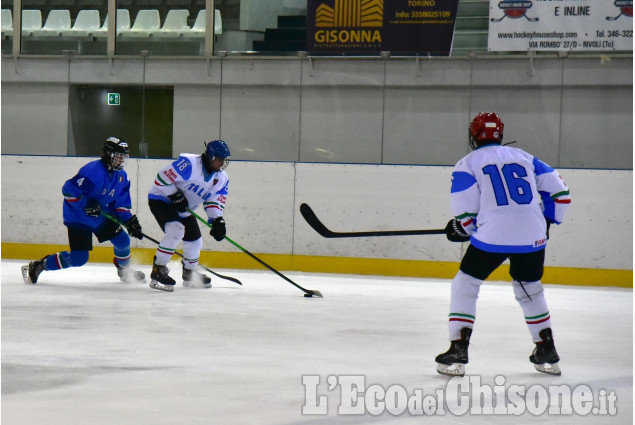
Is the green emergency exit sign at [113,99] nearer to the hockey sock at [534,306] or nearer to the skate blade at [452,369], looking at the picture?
the hockey sock at [534,306]

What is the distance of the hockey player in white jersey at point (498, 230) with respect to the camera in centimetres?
372

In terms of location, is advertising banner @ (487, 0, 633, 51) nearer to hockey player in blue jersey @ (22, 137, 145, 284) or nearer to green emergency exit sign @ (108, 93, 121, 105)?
green emergency exit sign @ (108, 93, 121, 105)

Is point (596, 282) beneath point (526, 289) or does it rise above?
beneath

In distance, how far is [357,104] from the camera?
1091cm

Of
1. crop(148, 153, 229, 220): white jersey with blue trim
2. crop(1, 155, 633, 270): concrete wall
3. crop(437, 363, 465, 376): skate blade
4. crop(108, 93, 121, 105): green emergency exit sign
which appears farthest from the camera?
crop(108, 93, 121, 105): green emergency exit sign

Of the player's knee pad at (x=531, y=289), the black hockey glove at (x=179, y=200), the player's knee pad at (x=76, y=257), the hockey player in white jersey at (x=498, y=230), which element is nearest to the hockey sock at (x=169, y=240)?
the black hockey glove at (x=179, y=200)

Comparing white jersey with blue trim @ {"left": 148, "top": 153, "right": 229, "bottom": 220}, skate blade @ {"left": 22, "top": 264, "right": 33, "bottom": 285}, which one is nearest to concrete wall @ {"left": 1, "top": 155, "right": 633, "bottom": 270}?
white jersey with blue trim @ {"left": 148, "top": 153, "right": 229, "bottom": 220}

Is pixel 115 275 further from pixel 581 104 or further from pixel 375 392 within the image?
pixel 581 104

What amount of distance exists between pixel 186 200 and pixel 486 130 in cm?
326

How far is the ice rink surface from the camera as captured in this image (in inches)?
117

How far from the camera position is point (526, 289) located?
382 cm

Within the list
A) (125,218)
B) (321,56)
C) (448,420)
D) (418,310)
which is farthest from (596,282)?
(448,420)

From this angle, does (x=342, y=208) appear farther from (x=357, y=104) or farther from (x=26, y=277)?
(x=357, y=104)

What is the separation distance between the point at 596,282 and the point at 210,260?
3224 mm
